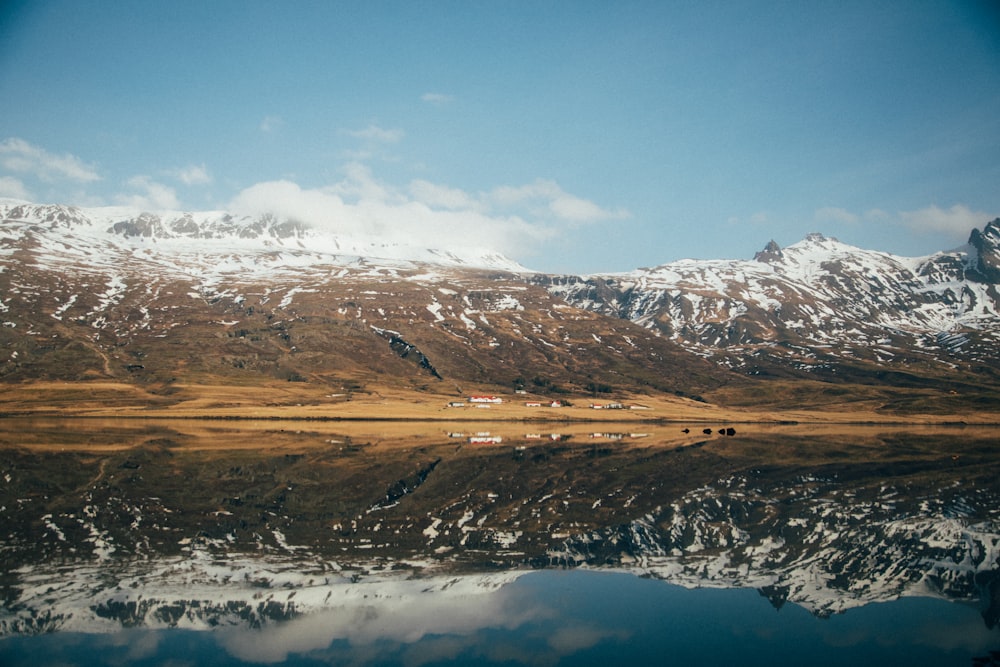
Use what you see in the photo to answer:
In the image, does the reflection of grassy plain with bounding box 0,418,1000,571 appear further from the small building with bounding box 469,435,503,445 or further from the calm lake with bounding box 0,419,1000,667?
the small building with bounding box 469,435,503,445

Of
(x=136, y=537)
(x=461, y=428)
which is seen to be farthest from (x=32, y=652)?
(x=461, y=428)

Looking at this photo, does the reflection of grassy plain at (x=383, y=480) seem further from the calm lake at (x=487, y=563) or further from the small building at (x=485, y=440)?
the small building at (x=485, y=440)

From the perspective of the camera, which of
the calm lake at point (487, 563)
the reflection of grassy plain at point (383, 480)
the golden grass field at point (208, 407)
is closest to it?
the calm lake at point (487, 563)

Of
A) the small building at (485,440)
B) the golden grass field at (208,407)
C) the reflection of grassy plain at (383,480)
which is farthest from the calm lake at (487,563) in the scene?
the golden grass field at (208,407)

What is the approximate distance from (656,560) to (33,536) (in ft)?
140

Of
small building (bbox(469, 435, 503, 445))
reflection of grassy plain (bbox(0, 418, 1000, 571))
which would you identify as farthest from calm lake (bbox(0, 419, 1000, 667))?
small building (bbox(469, 435, 503, 445))

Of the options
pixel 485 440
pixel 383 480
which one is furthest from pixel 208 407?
pixel 383 480

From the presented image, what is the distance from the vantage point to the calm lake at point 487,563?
2905 centimetres

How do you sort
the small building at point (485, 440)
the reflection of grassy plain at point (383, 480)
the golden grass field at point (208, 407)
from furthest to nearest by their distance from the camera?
the golden grass field at point (208, 407) < the small building at point (485, 440) < the reflection of grassy plain at point (383, 480)

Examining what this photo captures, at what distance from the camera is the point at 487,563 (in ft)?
137

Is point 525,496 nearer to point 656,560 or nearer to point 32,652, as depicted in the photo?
point 656,560

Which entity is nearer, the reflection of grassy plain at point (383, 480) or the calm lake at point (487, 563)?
the calm lake at point (487, 563)

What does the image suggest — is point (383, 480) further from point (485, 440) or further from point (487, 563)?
point (485, 440)

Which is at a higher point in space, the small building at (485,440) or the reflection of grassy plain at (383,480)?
the reflection of grassy plain at (383,480)
